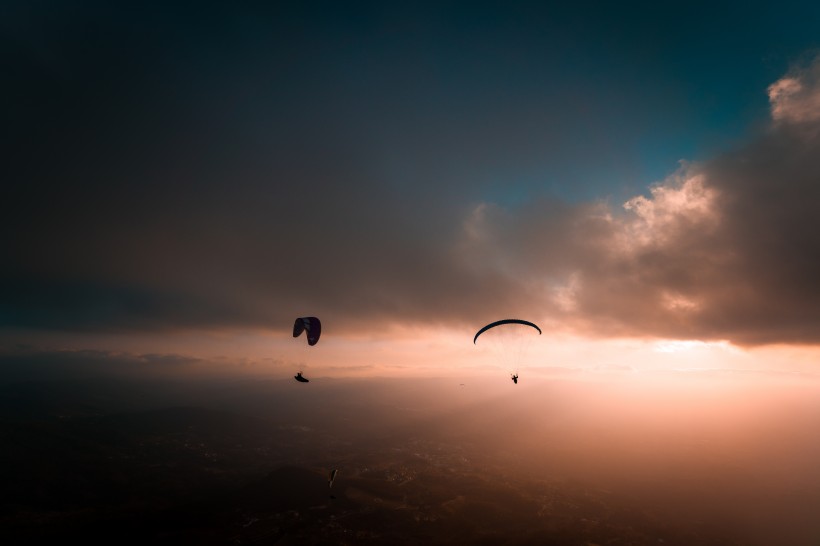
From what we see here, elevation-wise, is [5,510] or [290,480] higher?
[290,480]

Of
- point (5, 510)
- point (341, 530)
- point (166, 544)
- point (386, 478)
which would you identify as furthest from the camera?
point (386, 478)

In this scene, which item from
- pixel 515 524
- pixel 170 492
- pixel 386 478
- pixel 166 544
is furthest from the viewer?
pixel 386 478

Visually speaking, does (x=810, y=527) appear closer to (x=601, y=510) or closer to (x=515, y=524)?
(x=601, y=510)

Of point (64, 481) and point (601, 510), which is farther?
point (64, 481)

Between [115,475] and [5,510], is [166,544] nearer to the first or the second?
[5,510]

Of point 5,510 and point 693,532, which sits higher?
point 693,532

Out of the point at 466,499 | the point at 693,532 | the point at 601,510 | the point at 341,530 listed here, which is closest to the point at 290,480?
the point at 341,530

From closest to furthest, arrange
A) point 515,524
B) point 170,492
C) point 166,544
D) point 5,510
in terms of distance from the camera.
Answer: point 166,544 < point 515,524 < point 5,510 < point 170,492

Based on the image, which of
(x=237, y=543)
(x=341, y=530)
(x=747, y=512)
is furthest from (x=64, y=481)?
(x=747, y=512)

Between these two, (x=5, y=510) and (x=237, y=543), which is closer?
(x=237, y=543)
